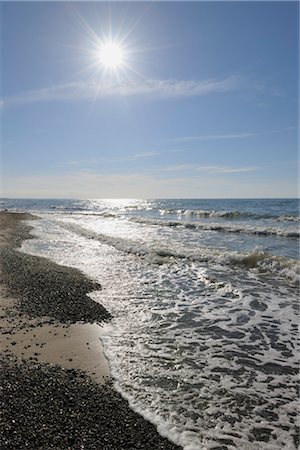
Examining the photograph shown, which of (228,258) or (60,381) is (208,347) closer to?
(60,381)

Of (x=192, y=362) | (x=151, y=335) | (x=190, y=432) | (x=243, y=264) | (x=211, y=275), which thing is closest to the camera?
(x=190, y=432)

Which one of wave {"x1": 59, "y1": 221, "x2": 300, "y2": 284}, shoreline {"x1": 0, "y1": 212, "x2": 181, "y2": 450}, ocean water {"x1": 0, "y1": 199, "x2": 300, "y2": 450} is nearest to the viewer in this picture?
shoreline {"x1": 0, "y1": 212, "x2": 181, "y2": 450}

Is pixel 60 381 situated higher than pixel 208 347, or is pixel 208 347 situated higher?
pixel 60 381

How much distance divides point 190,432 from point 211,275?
924 centimetres

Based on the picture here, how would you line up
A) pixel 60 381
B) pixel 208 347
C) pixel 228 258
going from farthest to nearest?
1. pixel 228 258
2. pixel 208 347
3. pixel 60 381

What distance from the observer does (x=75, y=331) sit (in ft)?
24.0

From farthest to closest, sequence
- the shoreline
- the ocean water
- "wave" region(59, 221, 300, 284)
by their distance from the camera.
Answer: "wave" region(59, 221, 300, 284) → the ocean water → the shoreline

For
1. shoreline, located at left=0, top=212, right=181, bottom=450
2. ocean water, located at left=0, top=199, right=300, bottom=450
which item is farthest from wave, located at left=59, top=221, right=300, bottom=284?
shoreline, located at left=0, top=212, right=181, bottom=450

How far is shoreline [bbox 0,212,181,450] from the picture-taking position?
4.00 meters

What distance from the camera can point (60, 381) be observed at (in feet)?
17.0

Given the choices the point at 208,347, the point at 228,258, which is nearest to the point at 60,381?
the point at 208,347

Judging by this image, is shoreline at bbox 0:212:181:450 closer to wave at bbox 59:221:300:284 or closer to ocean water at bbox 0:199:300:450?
ocean water at bbox 0:199:300:450

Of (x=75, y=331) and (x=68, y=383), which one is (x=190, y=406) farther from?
(x=75, y=331)

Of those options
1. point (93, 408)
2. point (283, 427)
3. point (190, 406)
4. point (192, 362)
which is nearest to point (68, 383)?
point (93, 408)
